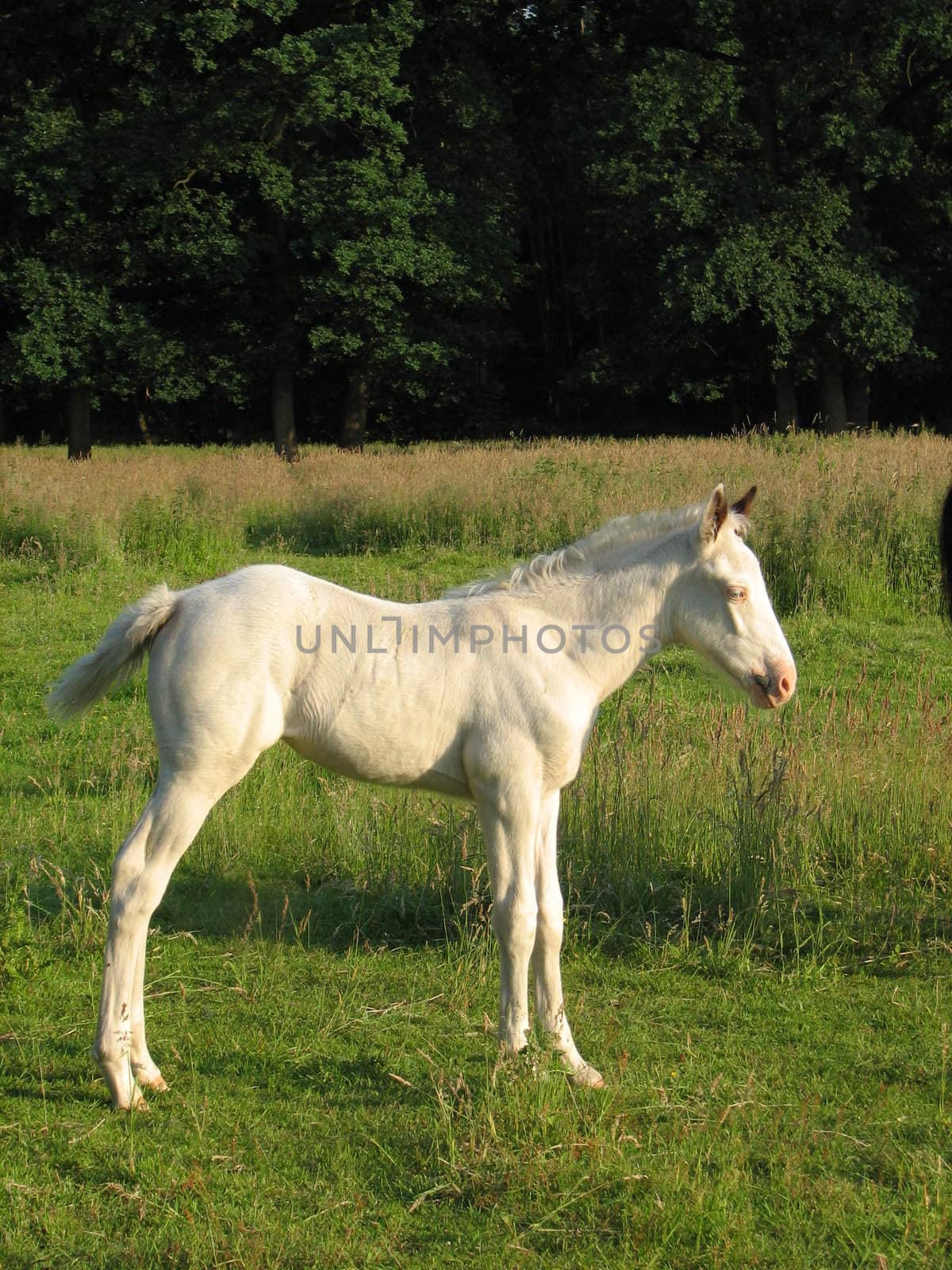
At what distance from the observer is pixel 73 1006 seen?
4.55 m

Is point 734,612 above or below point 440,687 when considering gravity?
above

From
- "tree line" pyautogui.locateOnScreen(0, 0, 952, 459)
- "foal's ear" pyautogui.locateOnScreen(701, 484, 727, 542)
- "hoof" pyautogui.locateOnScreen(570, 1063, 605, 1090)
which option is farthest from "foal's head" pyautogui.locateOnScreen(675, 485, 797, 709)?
"tree line" pyautogui.locateOnScreen(0, 0, 952, 459)

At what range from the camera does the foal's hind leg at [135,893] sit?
11.8ft

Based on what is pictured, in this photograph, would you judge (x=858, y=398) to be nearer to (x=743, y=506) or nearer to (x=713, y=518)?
(x=743, y=506)

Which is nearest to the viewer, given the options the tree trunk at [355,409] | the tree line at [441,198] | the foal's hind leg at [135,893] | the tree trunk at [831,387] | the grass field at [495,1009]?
the grass field at [495,1009]

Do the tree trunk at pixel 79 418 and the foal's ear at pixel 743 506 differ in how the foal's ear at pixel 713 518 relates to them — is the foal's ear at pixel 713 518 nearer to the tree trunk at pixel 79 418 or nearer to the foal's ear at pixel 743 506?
the foal's ear at pixel 743 506

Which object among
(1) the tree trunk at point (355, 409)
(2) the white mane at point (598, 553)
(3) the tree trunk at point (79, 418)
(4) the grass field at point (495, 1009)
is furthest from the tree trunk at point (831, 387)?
(2) the white mane at point (598, 553)

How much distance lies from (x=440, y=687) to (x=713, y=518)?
3.35ft

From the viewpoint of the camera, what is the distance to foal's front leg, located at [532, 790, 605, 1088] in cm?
385

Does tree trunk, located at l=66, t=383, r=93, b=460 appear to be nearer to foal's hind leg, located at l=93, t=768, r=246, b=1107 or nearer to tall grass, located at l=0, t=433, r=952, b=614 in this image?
tall grass, located at l=0, t=433, r=952, b=614

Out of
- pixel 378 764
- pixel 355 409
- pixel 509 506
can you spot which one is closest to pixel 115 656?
pixel 378 764

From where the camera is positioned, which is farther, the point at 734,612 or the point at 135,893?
the point at 734,612

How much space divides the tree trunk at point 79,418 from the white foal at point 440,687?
25.3 m

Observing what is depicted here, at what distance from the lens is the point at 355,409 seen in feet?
105
